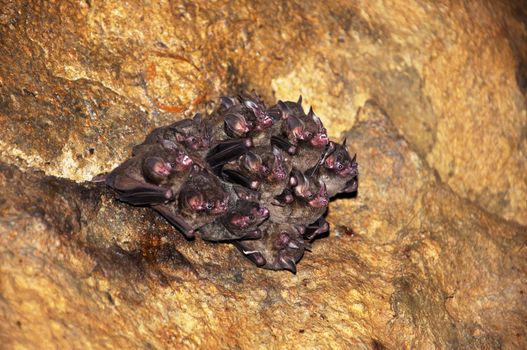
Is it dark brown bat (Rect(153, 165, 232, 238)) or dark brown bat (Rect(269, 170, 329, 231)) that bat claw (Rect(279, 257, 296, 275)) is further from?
dark brown bat (Rect(153, 165, 232, 238))

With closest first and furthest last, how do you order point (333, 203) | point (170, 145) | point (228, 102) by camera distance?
point (170, 145) → point (228, 102) → point (333, 203)

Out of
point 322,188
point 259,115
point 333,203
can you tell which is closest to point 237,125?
point 259,115

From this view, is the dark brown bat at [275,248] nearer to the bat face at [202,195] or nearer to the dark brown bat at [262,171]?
the dark brown bat at [262,171]

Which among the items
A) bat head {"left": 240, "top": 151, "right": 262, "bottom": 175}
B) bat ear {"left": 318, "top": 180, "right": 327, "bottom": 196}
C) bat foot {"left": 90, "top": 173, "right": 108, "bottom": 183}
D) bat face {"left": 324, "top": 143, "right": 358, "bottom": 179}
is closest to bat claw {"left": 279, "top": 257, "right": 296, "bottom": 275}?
bat ear {"left": 318, "top": 180, "right": 327, "bottom": 196}

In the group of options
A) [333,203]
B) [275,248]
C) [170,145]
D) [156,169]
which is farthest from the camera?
[333,203]

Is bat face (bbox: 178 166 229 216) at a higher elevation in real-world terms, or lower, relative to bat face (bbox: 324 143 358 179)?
lower

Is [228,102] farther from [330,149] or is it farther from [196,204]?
[196,204]

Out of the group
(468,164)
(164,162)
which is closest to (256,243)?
(164,162)
